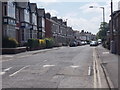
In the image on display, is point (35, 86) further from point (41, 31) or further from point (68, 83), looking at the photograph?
point (41, 31)

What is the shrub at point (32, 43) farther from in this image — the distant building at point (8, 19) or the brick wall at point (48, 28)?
the brick wall at point (48, 28)

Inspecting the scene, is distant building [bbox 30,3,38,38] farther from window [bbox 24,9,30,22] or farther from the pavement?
the pavement

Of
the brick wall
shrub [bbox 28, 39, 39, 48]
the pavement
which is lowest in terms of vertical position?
the pavement

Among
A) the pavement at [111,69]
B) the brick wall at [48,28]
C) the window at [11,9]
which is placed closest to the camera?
the pavement at [111,69]

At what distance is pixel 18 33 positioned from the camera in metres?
50.0

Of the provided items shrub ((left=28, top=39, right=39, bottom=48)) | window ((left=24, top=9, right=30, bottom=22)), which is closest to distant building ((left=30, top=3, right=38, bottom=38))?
window ((left=24, top=9, right=30, bottom=22))

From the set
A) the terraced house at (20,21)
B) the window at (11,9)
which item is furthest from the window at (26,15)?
the window at (11,9)

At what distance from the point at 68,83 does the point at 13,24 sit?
33.8m

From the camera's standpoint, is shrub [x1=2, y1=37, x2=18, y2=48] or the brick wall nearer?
shrub [x1=2, y1=37, x2=18, y2=48]

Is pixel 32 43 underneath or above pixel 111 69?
above

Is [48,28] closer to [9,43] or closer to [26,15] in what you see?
[26,15]

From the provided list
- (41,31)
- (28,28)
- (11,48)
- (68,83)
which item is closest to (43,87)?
(68,83)

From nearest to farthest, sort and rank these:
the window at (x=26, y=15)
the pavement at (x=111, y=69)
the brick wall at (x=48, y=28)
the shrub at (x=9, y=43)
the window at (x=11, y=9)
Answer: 1. the pavement at (x=111, y=69)
2. the shrub at (x=9, y=43)
3. the window at (x=11, y=9)
4. the window at (x=26, y=15)
5. the brick wall at (x=48, y=28)

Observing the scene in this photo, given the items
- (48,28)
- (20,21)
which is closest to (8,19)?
(20,21)
